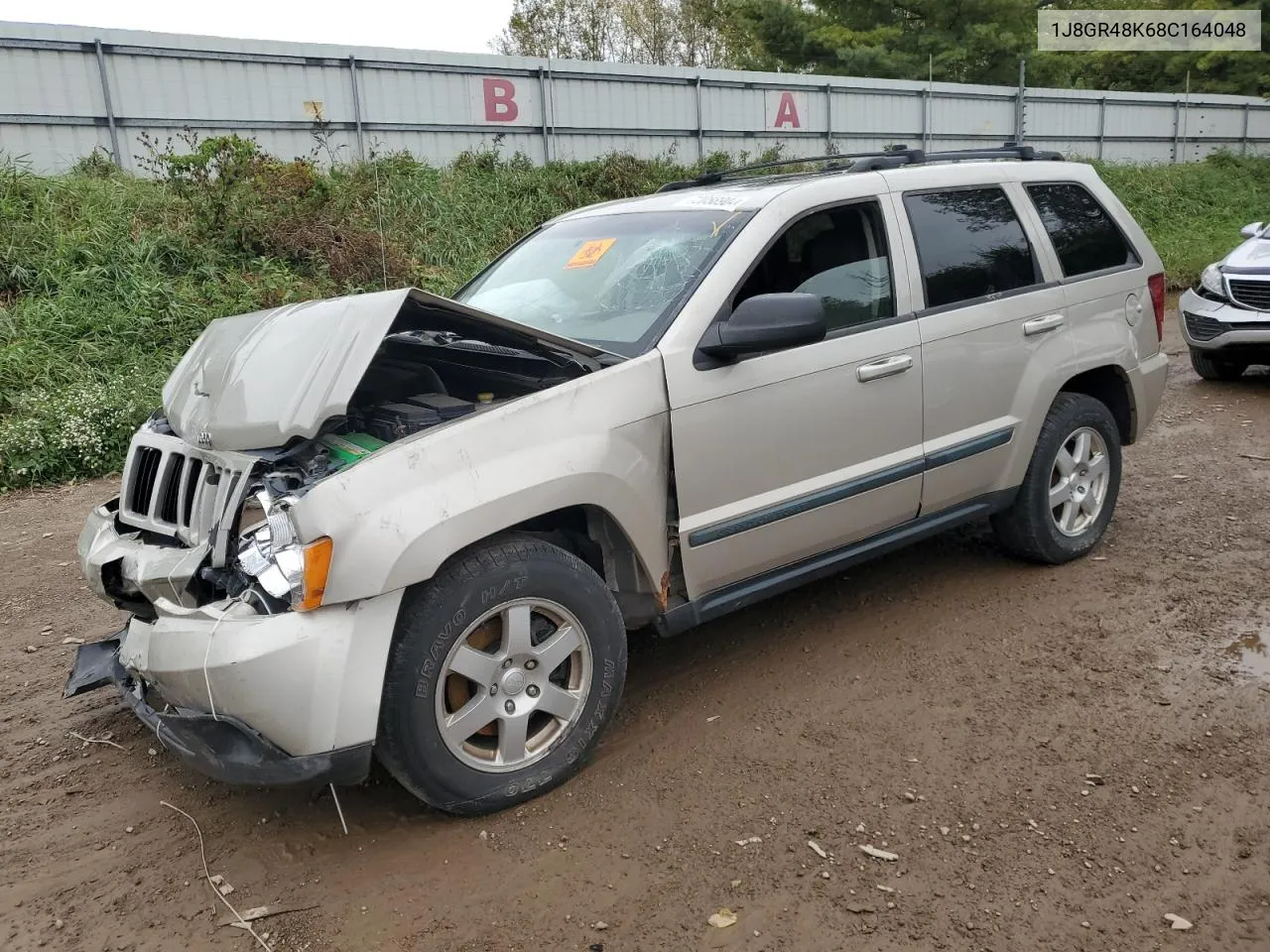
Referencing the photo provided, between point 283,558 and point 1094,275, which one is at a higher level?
point 1094,275

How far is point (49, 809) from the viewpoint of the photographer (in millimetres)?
3240

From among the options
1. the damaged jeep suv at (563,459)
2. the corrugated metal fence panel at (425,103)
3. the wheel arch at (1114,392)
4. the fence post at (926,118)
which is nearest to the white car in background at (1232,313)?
the wheel arch at (1114,392)

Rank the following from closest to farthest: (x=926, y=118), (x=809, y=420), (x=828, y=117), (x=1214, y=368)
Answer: (x=809, y=420) → (x=1214, y=368) → (x=828, y=117) → (x=926, y=118)

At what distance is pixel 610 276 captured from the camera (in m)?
3.88

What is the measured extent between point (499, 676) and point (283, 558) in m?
0.70

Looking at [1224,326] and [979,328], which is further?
[1224,326]

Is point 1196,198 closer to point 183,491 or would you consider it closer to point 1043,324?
point 1043,324

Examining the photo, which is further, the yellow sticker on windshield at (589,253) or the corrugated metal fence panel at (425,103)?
the corrugated metal fence panel at (425,103)

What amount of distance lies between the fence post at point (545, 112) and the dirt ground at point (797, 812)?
40.9 ft

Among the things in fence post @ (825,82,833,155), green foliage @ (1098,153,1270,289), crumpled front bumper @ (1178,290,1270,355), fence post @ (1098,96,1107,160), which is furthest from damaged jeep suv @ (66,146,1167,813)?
fence post @ (1098,96,1107,160)

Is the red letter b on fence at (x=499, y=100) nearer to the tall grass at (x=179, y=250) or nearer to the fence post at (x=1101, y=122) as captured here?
the tall grass at (x=179, y=250)

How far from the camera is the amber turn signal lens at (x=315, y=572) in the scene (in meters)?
2.63

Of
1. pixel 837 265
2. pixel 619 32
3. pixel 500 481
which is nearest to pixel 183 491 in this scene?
pixel 500 481

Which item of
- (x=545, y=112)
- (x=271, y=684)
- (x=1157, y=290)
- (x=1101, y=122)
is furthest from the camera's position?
(x=1101, y=122)
